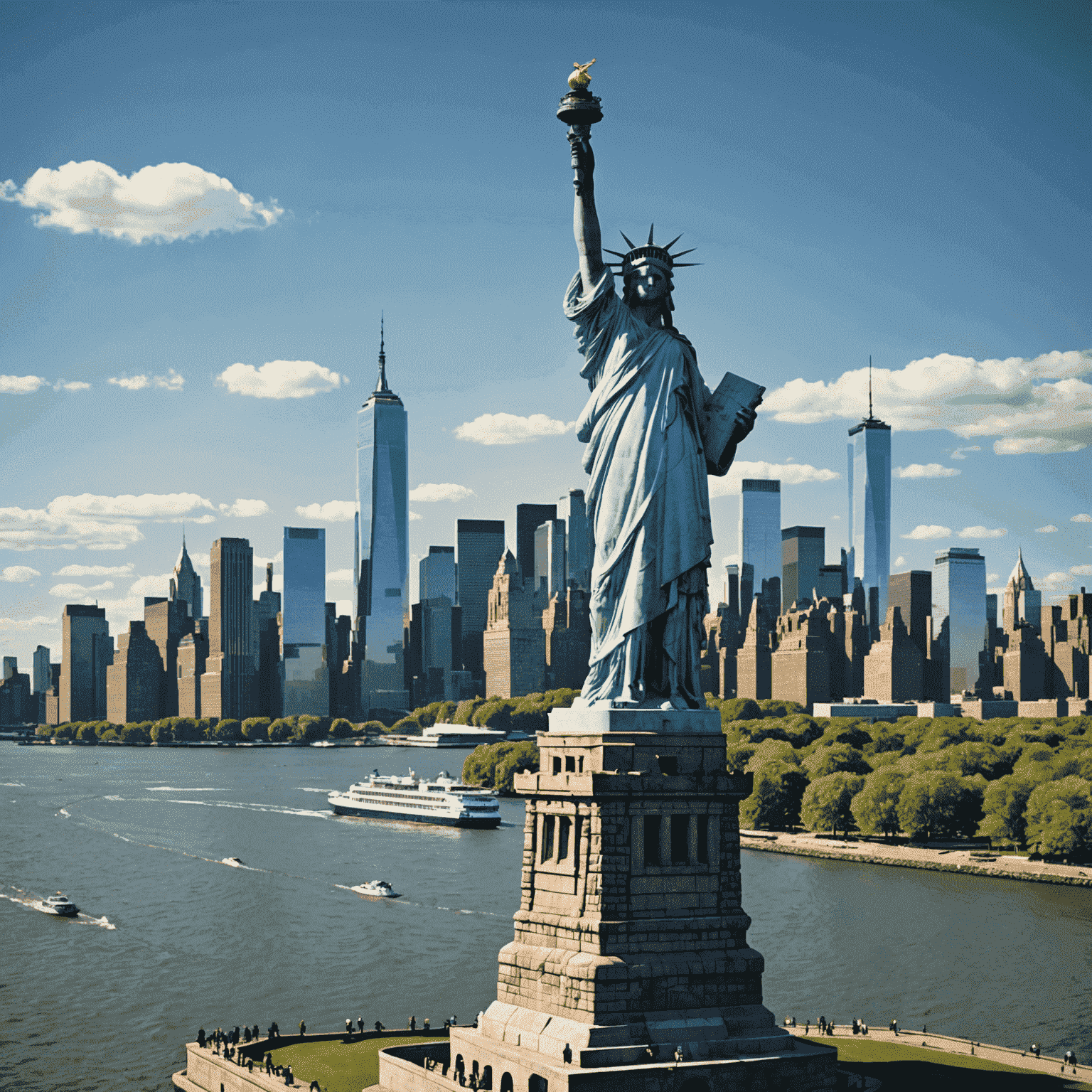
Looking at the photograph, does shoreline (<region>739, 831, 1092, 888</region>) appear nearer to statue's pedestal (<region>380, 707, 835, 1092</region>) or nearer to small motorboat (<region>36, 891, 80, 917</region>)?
small motorboat (<region>36, 891, 80, 917</region>)

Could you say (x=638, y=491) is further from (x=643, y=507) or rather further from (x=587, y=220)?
(x=587, y=220)

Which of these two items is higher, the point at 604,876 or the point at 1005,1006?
the point at 604,876

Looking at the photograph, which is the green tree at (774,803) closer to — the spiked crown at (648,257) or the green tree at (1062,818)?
the green tree at (1062,818)

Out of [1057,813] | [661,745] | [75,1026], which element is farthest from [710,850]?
[1057,813]

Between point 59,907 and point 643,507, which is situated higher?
point 643,507

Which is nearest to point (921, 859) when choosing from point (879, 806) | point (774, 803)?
point (879, 806)

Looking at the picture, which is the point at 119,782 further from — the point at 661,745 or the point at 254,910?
the point at 661,745

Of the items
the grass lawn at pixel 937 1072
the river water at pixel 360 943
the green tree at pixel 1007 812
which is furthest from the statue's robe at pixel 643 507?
the green tree at pixel 1007 812
